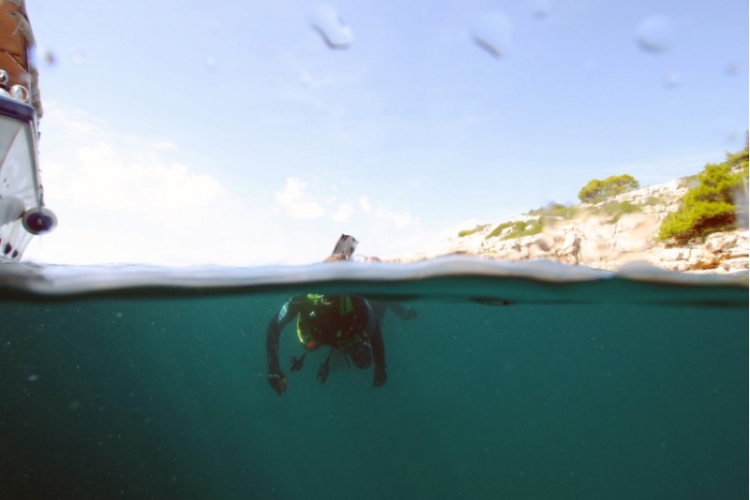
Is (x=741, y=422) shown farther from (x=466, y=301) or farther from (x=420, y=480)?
(x=466, y=301)

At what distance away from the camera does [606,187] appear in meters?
5.59

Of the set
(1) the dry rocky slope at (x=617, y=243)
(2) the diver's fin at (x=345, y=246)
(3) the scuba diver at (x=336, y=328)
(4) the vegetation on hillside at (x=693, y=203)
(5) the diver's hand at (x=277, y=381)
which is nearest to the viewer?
(4) the vegetation on hillside at (x=693, y=203)

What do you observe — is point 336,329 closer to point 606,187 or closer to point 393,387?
point 606,187

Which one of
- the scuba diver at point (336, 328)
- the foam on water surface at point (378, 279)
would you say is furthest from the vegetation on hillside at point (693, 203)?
the scuba diver at point (336, 328)

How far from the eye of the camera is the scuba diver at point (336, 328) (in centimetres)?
740

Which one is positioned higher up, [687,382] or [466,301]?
[466,301]

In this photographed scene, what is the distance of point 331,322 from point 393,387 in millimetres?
18797

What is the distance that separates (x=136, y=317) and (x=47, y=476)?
512 inches

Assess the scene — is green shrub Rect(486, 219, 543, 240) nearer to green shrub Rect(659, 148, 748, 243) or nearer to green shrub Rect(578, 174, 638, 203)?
green shrub Rect(578, 174, 638, 203)

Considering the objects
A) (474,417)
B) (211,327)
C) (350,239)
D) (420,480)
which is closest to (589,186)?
(350,239)

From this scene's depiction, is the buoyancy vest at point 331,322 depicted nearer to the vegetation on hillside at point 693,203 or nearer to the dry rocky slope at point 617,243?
the dry rocky slope at point 617,243

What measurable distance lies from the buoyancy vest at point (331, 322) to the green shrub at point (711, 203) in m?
5.33

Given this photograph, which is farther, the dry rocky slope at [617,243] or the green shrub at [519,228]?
the green shrub at [519,228]

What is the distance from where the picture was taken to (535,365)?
27672 mm
